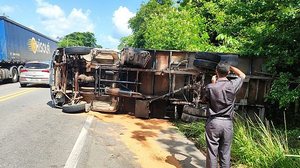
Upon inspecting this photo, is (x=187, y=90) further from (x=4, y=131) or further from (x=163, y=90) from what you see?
(x=4, y=131)

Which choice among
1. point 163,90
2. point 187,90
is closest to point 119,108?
point 163,90

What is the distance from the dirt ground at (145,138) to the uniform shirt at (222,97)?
1682 mm

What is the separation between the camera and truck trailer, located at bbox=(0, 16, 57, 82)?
23.5 m

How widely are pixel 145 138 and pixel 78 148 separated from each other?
1.95 m

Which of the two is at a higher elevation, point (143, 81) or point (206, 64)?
point (206, 64)

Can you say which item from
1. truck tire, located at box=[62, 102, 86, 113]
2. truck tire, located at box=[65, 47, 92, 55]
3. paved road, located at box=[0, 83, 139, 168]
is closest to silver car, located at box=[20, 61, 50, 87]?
paved road, located at box=[0, 83, 139, 168]

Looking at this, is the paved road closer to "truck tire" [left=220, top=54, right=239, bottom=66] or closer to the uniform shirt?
the uniform shirt

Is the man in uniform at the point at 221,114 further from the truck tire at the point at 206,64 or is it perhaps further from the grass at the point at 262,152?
the truck tire at the point at 206,64

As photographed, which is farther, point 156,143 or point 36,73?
point 36,73

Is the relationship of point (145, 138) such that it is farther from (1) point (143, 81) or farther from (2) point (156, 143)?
(1) point (143, 81)

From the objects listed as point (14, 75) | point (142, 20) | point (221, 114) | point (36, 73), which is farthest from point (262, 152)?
point (142, 20)

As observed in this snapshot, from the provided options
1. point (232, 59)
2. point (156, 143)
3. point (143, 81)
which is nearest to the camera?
point (156, 143)

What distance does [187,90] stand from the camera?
444 inches

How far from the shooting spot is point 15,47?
1008 inches
